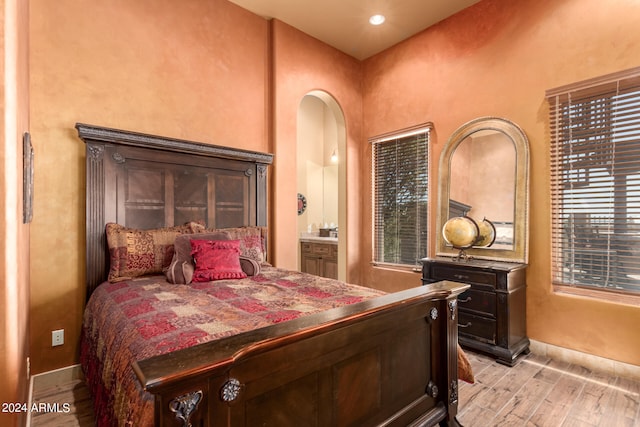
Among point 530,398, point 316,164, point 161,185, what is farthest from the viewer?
point 316,164

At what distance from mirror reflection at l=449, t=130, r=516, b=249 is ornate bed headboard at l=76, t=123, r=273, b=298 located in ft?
6.73

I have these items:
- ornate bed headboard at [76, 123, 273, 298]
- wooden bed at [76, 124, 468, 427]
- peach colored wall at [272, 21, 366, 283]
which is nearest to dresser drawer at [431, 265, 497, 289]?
wooden bed at [76, 124, 468, 427]

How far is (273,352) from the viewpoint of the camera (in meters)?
1.07

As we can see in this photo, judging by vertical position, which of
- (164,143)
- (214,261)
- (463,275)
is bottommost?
(463,275)

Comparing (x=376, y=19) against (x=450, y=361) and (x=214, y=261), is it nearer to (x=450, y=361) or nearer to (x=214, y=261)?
(x=214, y=261)

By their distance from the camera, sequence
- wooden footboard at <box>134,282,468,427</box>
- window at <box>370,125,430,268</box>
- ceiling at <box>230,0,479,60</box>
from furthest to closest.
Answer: window at <box>370,125,430,268</box>
ceiling at <box>230,0,479,60</box>
wooden footboard at <box>134,282,468,427</box>

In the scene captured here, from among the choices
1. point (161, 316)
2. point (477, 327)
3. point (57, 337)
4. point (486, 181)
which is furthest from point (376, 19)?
point (57, 337)

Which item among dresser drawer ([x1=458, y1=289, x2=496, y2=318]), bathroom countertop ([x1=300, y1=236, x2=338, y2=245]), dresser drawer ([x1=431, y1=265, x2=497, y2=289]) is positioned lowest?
dresser drawer ([x1=458, y1=289, x2=496, y2=318])

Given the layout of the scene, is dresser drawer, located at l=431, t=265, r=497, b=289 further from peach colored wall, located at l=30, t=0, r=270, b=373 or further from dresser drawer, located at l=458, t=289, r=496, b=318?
peach colored wall, located at l=30, t=0, r=270, b=373

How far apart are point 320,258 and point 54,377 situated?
10.9ft

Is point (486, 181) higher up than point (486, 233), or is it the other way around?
point (486, 181)

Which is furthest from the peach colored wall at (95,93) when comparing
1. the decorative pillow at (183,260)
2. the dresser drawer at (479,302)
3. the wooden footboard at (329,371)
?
the dresser drawer at (479,302)

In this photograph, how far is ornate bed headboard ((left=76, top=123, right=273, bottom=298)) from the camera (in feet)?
8.25

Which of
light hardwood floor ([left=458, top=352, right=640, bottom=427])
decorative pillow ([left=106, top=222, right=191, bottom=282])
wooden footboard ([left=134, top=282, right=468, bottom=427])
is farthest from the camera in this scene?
decorative pillow ([left=106, top=222, right=191, bottom=282])
